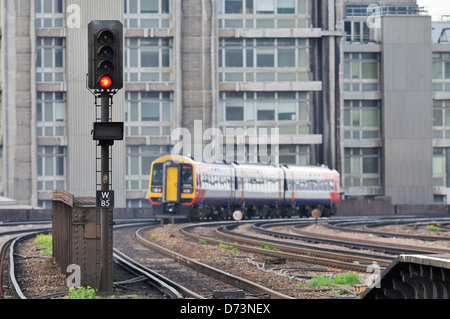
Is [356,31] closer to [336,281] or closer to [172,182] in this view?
[172,182]

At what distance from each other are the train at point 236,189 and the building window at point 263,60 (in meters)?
8.30

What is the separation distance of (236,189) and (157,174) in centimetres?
476

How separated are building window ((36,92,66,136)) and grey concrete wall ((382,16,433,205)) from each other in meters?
22.3

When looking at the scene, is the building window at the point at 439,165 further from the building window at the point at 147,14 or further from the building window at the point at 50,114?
the building window at the point at 50,114

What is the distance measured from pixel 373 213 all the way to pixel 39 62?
24.1 metres

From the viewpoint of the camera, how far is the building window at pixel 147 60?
58.6 m

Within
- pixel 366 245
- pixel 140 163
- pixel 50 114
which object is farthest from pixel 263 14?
pixel 366 245

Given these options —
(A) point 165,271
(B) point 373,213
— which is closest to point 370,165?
(B) point 373,213

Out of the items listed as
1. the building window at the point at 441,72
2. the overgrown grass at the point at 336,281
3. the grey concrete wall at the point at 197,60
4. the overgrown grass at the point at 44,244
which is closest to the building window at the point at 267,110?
the grey concrete wall at the point at 197,60

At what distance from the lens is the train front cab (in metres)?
44.4

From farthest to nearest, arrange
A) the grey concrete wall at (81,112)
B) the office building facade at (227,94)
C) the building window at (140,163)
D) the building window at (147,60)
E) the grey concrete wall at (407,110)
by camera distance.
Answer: the grey concrete wall at (407,110) < the building window at (140,163) < the building window at (147,60) < the office building facade at (227,94) < the grey concrete wall at (81,112)

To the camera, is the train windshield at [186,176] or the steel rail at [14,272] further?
the train windshield at [186,176]

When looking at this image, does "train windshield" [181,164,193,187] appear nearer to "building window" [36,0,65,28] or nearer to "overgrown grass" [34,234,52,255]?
"overgrown grass" [34,234,52,255]

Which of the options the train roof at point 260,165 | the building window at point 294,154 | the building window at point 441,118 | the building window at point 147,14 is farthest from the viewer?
the building window at point 441,118
